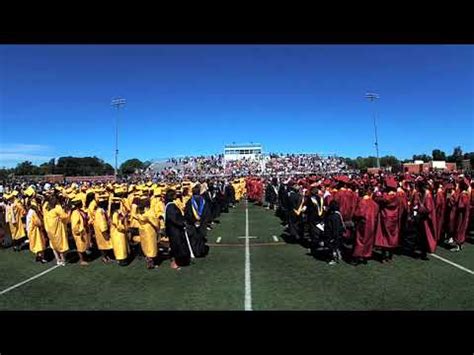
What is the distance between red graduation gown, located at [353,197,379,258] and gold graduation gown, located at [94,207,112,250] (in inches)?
262

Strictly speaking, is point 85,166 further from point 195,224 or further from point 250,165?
point 195,224

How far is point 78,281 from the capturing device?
1113 centimetres

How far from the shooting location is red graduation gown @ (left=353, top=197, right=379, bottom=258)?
1227 cm

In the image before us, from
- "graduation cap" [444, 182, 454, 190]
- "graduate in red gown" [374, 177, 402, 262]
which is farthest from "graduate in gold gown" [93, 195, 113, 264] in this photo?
"graduation cap" [444, 182, 454, 190]

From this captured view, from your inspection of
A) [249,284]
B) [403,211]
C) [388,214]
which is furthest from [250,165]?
[249,284]

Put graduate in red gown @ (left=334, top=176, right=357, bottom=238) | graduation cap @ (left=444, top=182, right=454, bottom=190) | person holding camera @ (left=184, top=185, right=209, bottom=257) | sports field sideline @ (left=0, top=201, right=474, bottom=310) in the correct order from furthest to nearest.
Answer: graduate in red gown @ (left=334, top=176, right=357, bottom=238), graduation cap @ (left=444, top=182, right=454, bottom=190), person holding camera @ (left=184, top=185, right=209, bottom=257), sports field sideline @ (left=0, top=201, right=474, bottom=310)

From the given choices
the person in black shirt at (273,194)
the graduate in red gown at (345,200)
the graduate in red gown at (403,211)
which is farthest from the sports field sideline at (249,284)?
the person in black shirt at (273,194)

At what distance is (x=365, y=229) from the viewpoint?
40.1 ft

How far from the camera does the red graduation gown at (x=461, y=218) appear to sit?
1401cm

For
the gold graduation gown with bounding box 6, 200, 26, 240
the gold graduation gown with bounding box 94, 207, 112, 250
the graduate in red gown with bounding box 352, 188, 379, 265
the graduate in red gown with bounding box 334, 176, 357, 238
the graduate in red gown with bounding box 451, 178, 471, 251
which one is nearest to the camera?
the graduate in red gown with bounding box 352, 188, 379, 265

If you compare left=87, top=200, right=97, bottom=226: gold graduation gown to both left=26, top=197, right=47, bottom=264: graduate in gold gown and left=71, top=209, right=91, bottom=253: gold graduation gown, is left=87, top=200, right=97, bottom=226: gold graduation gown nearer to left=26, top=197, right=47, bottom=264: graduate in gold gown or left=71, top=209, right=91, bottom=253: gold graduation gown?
left=71, top=209, right=91, bottom=253: gold graduation gown
